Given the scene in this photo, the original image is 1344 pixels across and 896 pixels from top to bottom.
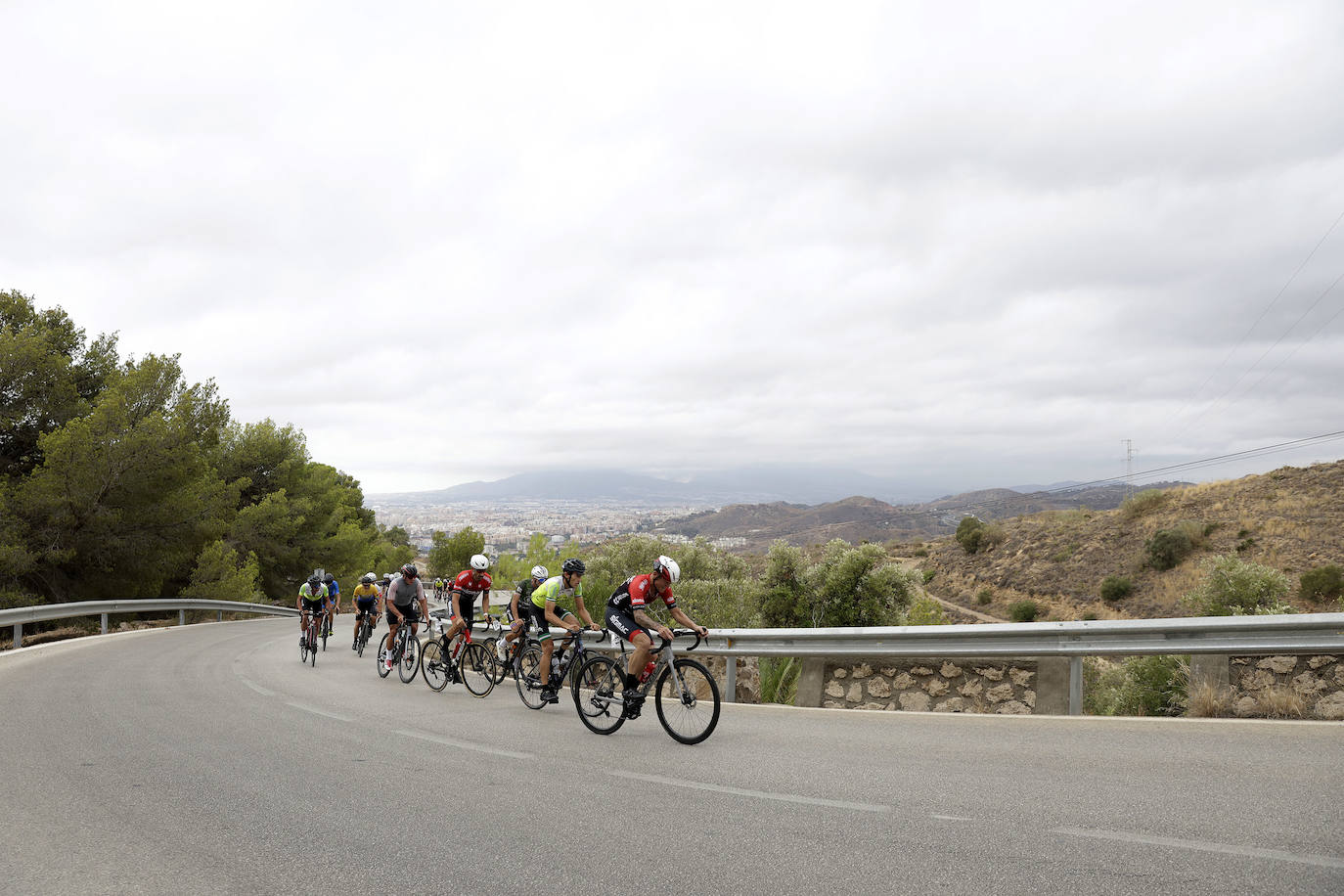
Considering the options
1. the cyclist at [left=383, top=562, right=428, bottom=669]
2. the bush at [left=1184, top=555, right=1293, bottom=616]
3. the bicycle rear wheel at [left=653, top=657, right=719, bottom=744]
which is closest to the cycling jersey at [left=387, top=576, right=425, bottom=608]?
the cyclist at [left=383, top=562, right=428, bottom=669]

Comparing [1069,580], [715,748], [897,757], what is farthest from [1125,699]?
[1069,580]

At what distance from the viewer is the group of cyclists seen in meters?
7.99

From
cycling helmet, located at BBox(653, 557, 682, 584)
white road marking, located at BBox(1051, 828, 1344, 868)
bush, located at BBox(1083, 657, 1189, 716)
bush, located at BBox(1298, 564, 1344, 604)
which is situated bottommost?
bush, located at BBox(1298, 564, 1344, 604)

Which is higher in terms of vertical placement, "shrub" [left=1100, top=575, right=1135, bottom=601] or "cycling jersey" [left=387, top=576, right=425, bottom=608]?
"cycling jersey" [left=387, top=576, right=425, bottom=608]

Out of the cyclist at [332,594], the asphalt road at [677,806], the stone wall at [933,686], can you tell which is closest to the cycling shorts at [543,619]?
the asphalt road at [677,806]

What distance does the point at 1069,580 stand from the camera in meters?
45.0

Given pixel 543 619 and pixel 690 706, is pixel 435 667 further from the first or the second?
pixel 690 706

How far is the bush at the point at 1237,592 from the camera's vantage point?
11.9m

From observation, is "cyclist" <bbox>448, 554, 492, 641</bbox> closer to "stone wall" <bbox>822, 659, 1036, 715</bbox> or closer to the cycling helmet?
the cycling helmet

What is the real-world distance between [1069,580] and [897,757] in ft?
144

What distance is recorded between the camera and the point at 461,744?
7.69m

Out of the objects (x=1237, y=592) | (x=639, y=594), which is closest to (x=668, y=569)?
(x=639, y=594)

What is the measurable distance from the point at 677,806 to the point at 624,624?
299 centimetres

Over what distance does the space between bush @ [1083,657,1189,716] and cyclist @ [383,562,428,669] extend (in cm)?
1026
